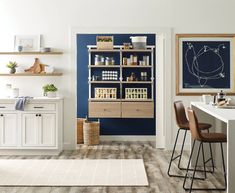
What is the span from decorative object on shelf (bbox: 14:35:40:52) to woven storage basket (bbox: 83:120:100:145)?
1774 millimetres

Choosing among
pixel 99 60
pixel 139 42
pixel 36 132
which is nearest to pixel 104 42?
pixel 99 60

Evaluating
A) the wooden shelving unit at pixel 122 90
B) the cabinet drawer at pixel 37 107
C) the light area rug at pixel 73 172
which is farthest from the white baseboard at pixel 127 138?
the light area rug at pixel 73 172

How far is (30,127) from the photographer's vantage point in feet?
21.7

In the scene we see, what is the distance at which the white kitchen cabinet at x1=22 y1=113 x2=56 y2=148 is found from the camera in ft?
21.6

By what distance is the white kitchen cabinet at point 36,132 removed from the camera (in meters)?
6.59

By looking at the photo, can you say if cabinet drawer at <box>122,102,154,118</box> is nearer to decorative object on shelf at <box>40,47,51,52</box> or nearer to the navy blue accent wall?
the navy blue accent wall

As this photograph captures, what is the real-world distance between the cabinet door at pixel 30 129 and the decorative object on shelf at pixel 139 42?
8.35 feet

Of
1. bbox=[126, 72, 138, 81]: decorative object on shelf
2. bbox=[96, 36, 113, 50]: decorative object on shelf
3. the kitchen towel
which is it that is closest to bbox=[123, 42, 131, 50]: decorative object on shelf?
bbox=[96, 36, 113, 50]: decorative object on shelf

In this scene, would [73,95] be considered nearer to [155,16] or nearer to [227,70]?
[155,16]

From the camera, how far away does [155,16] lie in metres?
7.07

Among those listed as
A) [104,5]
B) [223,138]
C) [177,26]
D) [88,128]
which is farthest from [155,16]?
[223,138]

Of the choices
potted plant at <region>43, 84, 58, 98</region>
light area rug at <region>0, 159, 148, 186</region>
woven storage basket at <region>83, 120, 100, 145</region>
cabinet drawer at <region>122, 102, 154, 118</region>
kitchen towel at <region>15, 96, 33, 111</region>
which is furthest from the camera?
cabinet drawer at <region>122, 102, 154, 118</region>

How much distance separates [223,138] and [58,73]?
3.45 metres

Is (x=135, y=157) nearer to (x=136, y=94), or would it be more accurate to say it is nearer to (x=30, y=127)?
(x=30, y=127)
